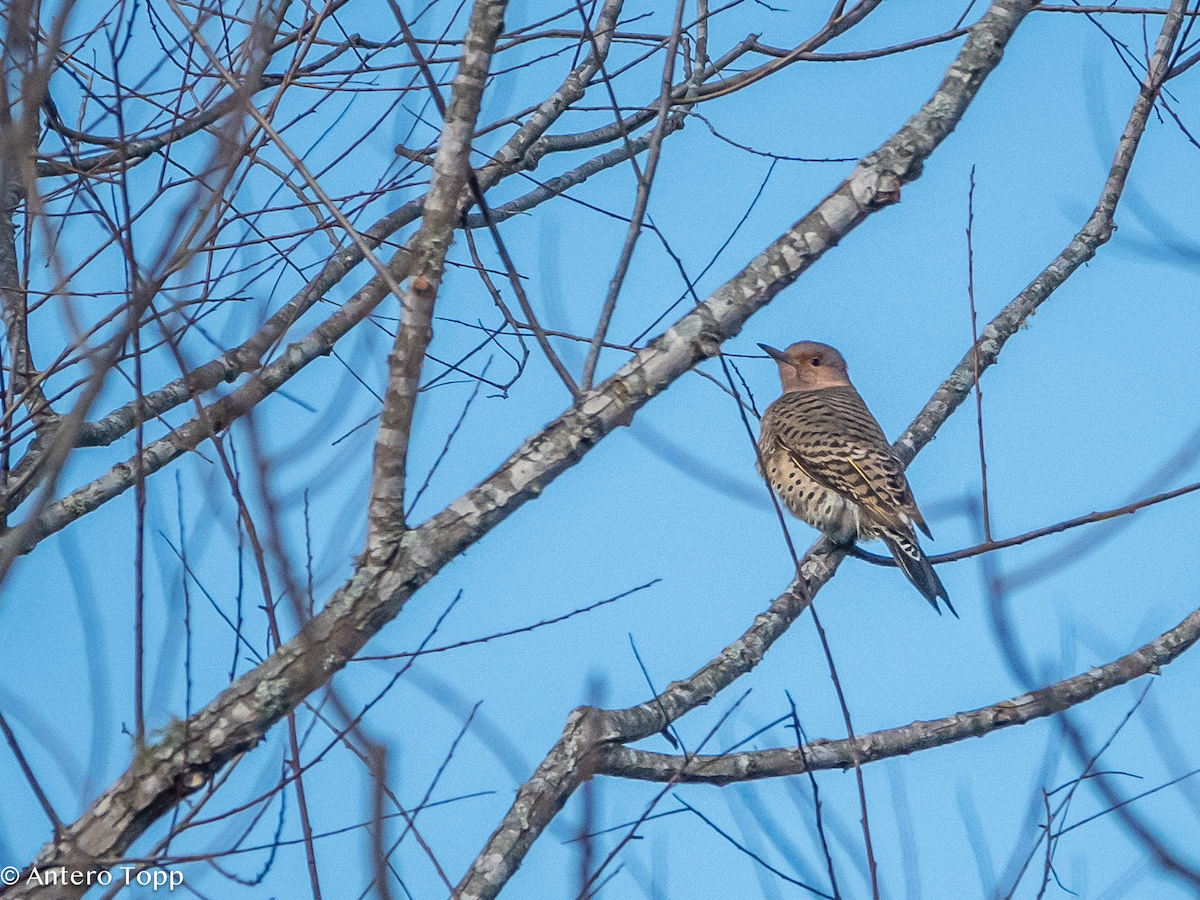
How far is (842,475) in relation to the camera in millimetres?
5781

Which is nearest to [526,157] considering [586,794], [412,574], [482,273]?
[482,273]

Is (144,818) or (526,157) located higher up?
(526,157)

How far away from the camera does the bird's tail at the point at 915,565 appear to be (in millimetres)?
5109

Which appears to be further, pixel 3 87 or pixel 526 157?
pixel 526 157

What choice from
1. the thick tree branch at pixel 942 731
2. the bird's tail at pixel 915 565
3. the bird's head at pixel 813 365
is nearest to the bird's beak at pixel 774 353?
the bird's head at pixel 813 365

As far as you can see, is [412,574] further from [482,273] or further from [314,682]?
[482,273]

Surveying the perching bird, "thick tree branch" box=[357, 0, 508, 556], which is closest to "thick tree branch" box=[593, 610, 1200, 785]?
the perching bird

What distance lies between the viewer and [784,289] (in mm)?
2576

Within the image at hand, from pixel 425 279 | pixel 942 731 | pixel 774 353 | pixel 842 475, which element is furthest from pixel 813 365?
pixel 425 279

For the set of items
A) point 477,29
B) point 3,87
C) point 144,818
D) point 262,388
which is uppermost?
point 262,388

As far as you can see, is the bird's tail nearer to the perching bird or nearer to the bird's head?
the perching bird

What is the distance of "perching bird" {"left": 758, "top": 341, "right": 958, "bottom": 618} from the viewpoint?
5352 millimetres

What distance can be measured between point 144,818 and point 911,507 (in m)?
4.10

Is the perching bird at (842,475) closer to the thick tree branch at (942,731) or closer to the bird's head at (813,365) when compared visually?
the bird's head at (813,365)
